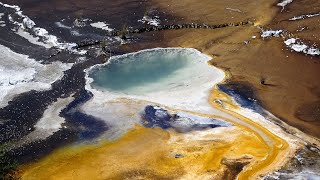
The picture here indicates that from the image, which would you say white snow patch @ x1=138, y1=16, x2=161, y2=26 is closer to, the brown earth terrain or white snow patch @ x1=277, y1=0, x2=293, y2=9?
the brown earth terrain

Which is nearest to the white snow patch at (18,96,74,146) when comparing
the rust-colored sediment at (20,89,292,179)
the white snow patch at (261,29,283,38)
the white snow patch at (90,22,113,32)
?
the rust-colored sediment at (20,89,292,179)

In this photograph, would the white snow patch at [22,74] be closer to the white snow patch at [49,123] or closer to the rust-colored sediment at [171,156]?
the white snow patch at [49,123]

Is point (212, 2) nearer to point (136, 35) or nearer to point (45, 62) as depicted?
point (136, 35)

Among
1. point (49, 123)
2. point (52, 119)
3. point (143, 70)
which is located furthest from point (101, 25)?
point (49, 123)

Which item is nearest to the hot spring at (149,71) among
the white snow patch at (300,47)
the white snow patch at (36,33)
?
the white snow patch at (36,33)

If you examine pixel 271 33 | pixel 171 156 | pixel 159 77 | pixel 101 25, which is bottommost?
pixel 171 156

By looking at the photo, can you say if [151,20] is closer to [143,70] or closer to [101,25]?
[101,25]
